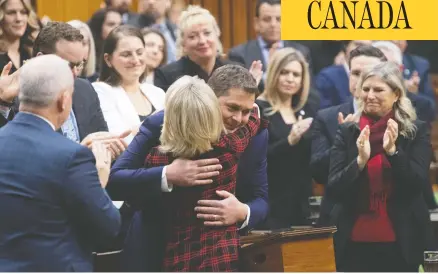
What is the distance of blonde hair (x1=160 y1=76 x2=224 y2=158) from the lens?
4309 millimetres

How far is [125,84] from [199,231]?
5.78 feet

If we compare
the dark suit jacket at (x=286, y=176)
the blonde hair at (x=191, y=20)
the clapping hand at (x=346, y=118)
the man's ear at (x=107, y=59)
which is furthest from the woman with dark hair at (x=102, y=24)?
the clapping hand at (x=346, y=118)

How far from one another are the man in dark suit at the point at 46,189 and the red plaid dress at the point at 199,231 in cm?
42

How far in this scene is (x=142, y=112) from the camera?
592 centimetres

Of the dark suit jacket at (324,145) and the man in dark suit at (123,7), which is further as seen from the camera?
the man in dark suit at (123,7)

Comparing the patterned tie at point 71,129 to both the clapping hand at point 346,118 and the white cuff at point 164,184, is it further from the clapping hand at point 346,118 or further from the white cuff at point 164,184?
the clapping hand at point 346,118

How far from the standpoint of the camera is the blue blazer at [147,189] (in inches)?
177

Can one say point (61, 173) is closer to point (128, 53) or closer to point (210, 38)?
point (128, 53)

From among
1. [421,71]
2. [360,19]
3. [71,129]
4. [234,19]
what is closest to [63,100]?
[71,129]

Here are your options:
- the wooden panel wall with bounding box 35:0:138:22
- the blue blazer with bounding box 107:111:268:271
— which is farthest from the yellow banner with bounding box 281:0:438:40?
the wooden panel wall with bounding box 35:0:138:22

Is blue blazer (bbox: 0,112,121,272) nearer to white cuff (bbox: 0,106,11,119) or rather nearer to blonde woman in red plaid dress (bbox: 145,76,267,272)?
blonde woman in red plaid dress (bbox: 145,76,267,272)

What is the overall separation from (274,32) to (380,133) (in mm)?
2224

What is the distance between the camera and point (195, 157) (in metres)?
4.44

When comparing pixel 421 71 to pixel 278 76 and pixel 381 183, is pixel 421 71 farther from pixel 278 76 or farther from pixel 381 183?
pixel 381 183
